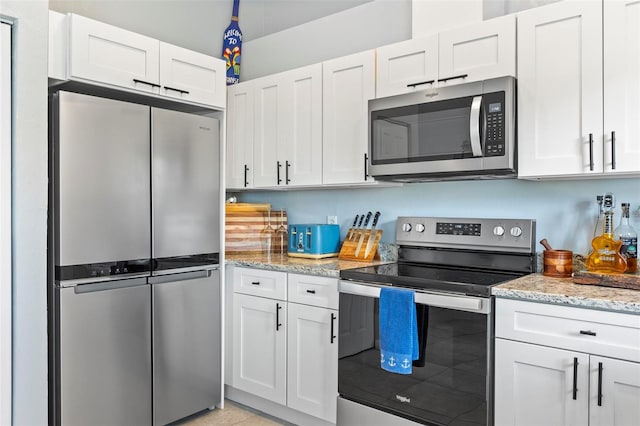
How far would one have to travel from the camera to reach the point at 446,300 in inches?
80.0

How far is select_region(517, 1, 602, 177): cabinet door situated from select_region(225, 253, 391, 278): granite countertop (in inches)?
40.4

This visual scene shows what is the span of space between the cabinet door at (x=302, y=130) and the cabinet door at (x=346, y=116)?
0.16 feet

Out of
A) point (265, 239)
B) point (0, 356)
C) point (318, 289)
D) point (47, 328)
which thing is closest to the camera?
point (0, 356)

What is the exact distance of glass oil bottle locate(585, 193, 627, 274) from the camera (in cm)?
210

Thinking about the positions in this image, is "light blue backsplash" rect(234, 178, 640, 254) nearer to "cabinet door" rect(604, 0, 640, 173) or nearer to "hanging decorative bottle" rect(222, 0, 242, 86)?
"cabinet door" rect(604, 0, 640, 173)

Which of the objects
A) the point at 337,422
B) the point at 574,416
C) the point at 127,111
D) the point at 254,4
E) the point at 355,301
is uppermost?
the point at 254,4

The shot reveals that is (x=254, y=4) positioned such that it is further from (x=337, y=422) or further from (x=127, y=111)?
(x=337, y=422)

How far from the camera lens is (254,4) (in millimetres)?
3855

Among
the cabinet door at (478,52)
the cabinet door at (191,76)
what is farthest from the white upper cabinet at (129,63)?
the cabinet door at (478,52)

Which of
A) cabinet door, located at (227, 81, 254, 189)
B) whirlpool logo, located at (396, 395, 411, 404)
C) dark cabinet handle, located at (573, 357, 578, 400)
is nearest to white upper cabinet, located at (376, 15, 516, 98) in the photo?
cabinet door, located at (227, 81, 254, 189)

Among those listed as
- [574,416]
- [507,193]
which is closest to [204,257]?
[507,193]

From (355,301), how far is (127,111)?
153 cm

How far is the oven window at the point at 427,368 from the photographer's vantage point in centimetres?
196

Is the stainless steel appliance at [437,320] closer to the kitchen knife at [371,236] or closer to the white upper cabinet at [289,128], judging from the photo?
the kitchen knife at [371,236]
